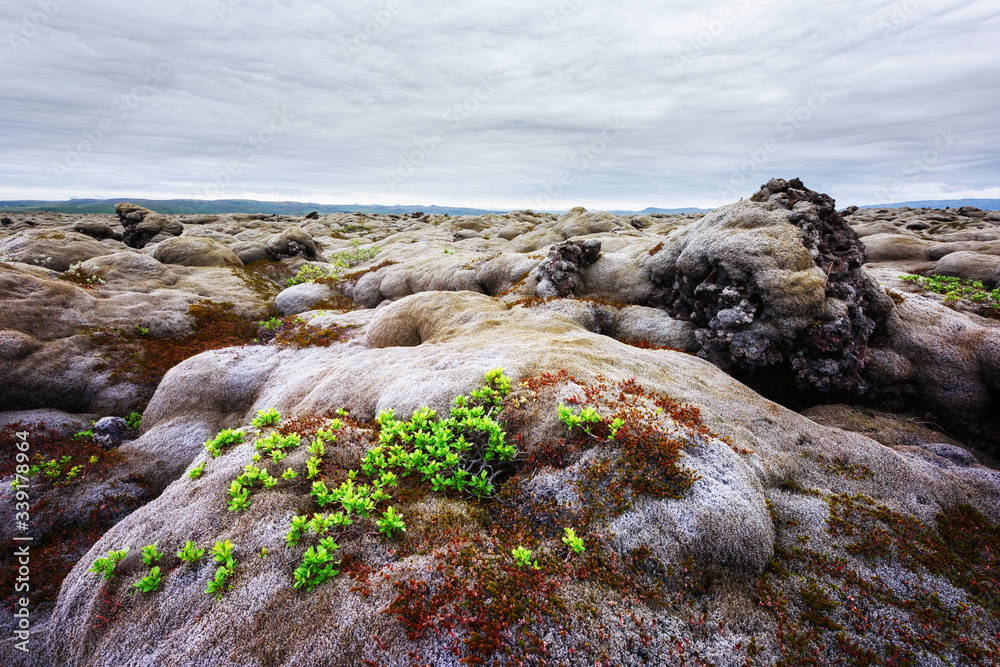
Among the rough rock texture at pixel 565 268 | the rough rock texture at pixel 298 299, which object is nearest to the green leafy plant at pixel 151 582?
the rough rock texture at pixel 565 268

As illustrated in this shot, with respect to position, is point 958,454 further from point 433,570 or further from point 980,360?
point 433,570

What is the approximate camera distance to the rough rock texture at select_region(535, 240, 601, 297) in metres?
28.2

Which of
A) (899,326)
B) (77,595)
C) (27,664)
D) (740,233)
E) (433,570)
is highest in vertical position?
(740,233)

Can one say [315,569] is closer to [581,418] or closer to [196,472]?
[196,472]

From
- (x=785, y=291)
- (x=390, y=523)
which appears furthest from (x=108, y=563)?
(x=785, y=291)

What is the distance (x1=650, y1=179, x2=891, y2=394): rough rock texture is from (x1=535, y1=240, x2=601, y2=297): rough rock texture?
752cm

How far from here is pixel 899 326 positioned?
19938mm

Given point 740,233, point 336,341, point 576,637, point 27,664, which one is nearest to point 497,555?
point 576,637

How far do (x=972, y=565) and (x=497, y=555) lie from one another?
10.7 meters

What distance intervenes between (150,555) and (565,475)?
362 inches

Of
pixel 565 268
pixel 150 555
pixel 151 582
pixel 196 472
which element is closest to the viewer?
pixel 151 582

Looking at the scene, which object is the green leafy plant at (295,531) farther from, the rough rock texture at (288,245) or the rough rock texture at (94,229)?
the rough rock texture at (94,229)

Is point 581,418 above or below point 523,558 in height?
above

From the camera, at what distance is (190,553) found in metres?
8.26
